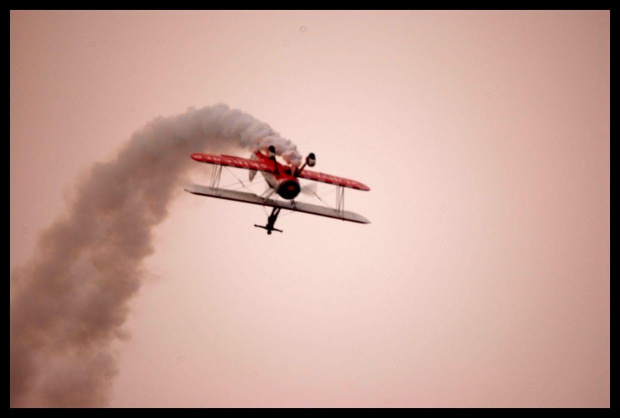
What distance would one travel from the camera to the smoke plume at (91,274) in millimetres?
57500

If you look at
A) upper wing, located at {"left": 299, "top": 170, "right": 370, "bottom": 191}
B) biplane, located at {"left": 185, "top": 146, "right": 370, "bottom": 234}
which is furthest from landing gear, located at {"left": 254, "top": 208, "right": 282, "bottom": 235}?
upper wing, located at {"left": 299, "top": 170, "right": 370, "bottom": 191}

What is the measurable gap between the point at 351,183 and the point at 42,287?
22.6 m

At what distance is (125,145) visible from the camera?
Result: 5806 centimetres

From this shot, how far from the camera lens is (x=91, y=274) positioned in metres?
58.7

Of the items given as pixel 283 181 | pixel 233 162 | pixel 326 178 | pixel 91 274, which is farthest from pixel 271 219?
pixel 91 274

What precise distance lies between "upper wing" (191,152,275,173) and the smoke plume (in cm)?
757

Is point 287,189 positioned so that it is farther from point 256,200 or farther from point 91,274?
point 91,274

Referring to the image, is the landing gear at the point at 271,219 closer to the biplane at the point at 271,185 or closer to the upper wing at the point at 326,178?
the biplane at the point at 271,185

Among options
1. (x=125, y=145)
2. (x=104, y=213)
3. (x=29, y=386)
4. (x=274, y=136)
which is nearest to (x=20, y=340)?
(x=29, y=386)

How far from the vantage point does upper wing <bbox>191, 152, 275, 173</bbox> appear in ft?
160

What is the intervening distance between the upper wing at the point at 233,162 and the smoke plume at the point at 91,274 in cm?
757

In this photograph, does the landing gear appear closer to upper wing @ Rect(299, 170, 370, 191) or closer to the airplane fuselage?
the airplane fuselage

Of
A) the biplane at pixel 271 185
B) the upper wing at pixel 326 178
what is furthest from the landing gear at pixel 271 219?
the upper wing at pixel 326 178

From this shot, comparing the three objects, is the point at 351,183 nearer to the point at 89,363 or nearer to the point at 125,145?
the point at 125,145
